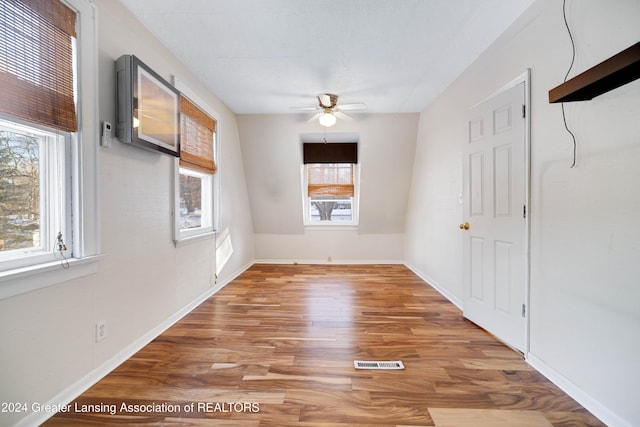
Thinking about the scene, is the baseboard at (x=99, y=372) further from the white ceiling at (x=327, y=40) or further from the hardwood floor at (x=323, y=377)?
the white ceiling at (x=327, y=40)

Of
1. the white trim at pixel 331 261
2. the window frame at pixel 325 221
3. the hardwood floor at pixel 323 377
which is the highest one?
the window frame at pixel 325 221

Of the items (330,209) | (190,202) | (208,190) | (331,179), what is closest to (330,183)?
(331,179)

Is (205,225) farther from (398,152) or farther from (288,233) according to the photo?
(398,152)

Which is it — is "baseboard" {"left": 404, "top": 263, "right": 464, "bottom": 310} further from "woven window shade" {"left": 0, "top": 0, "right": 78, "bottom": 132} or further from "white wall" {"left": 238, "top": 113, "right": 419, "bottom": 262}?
"woven window shade" {"left": 0, "top": 0, "right": 78, "bottom": 132}

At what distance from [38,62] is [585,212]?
313cm

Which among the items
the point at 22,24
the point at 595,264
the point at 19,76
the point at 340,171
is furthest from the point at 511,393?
the point at 340,171

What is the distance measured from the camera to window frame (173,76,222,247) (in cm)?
264

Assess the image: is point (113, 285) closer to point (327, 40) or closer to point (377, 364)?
point (377, 364)

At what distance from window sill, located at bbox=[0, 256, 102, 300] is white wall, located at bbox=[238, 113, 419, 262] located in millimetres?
3188

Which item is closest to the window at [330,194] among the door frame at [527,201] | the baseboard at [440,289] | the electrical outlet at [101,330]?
the baseboard at [440,289]

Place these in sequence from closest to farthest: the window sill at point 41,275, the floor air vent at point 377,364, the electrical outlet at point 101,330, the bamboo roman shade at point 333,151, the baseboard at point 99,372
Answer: the window sill at point 41,275
the baseboard at point 99,372
the electrical outlet at point 101,330
the floor air vent at point 377,364
the bamboo roman shade at point 333,151

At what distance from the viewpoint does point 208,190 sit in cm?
351

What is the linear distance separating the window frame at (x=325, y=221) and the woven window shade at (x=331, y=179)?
0.24 feet

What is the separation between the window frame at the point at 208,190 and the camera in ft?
8.66
